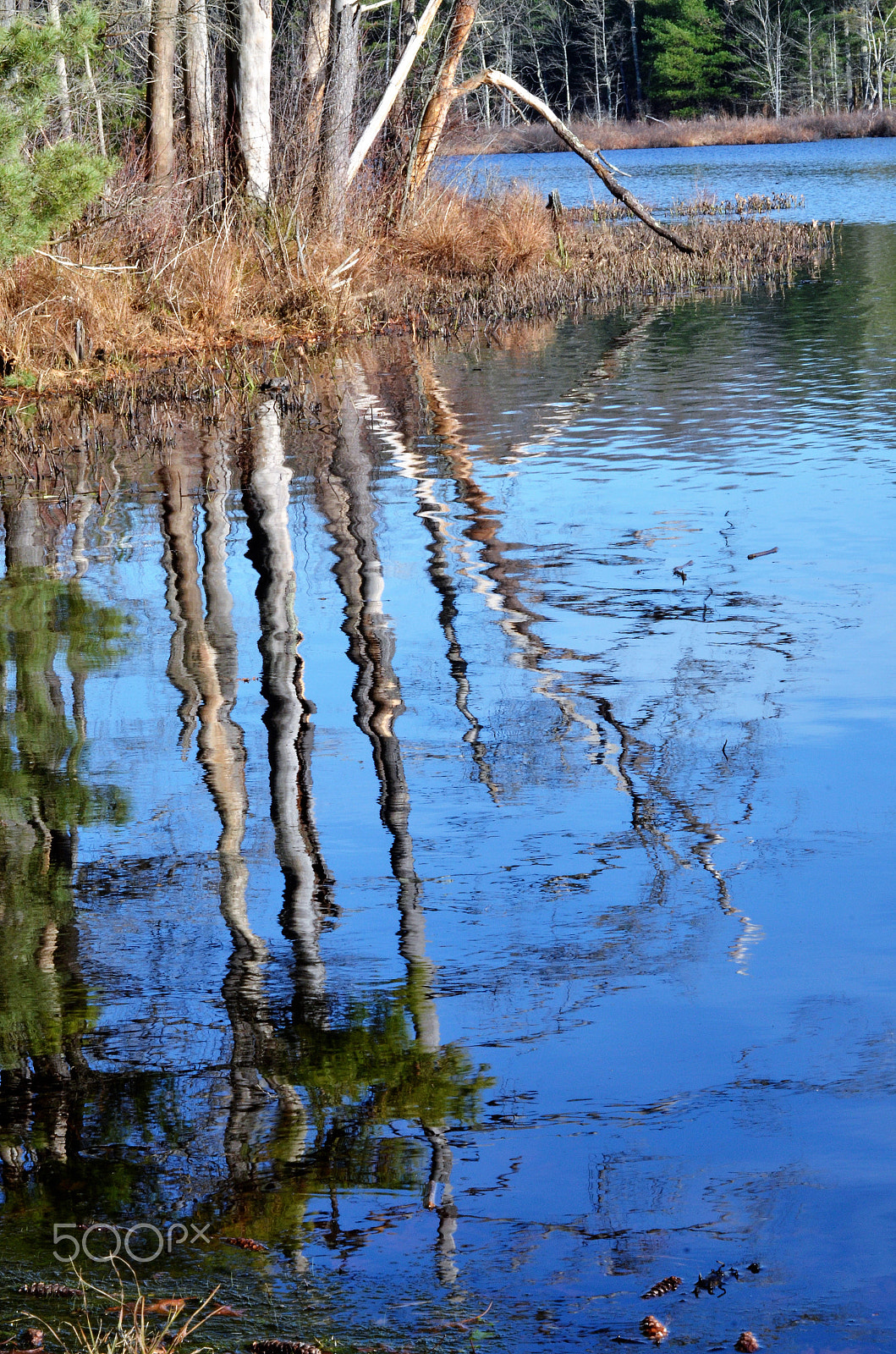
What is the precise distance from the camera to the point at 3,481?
30.6 ft

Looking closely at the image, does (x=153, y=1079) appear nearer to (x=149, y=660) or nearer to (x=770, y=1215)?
(x=770, y=1215)

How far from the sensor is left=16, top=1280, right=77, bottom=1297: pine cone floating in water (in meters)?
2.35

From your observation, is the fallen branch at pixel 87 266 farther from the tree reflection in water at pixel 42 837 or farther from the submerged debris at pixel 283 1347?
the submerged debris at pixel 283 1347

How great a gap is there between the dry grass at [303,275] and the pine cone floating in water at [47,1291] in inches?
334

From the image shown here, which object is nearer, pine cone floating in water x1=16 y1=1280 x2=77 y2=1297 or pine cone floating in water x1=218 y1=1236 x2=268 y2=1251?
pine cone floating in water x1=16 y1=1280 x2=77 y2=1297

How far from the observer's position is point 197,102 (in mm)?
18672

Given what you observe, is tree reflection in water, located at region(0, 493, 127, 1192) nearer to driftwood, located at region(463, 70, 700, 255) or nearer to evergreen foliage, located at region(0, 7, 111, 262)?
evergreen foliage, located at region(0, 7, 111, 262)

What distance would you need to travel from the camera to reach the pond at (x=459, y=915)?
2486 mm

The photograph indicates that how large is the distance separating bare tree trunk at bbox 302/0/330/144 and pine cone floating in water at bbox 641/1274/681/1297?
1617 cm

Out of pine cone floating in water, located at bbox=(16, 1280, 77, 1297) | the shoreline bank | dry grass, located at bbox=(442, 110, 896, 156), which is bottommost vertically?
pine cone floating in water, located at bbox=(16, 1280, 77, 1297)

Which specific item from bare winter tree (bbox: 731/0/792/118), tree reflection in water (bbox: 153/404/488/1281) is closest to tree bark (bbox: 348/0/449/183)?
tree reflection in water (bbox: 153/404/488/1281)

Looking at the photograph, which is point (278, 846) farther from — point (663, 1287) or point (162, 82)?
point (162, 82)

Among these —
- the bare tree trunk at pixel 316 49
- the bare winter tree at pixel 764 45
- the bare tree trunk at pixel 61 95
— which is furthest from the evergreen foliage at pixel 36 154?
the bare winter tree at pixel 764 45

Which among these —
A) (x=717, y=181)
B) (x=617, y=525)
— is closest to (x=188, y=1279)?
(x=617, y=525)
